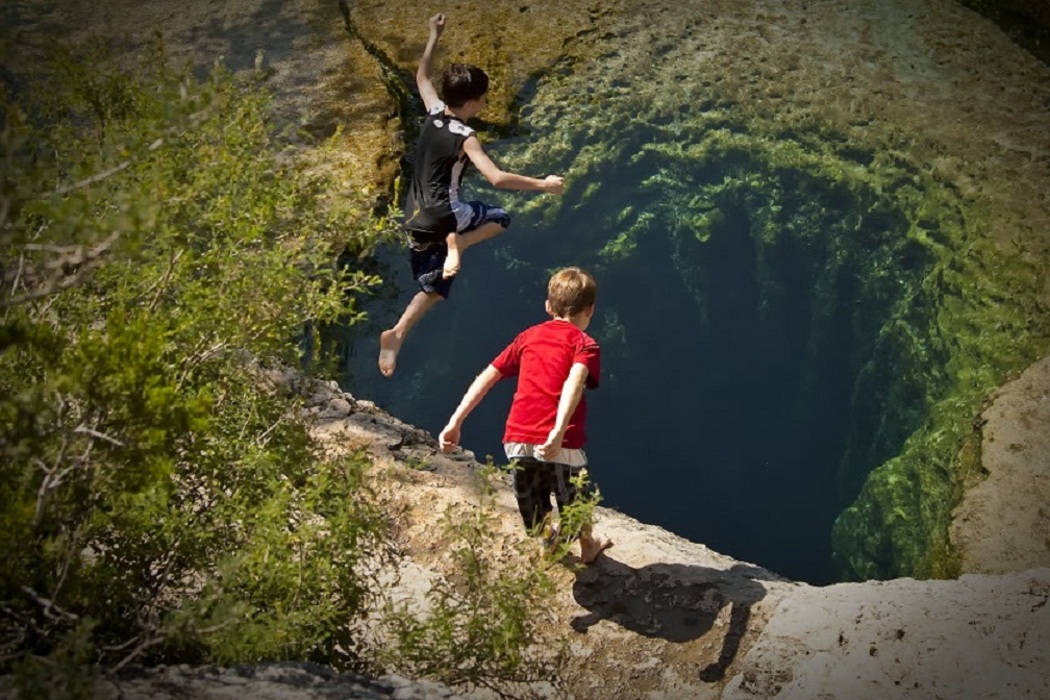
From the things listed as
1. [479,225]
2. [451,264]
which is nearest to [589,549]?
[451,264]

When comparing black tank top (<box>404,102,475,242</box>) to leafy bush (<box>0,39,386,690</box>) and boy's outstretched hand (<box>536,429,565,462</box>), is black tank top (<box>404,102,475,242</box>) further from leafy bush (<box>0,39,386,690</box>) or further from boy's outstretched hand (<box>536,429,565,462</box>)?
boy's outstretched hand (<box>536,429,565,462</box>)

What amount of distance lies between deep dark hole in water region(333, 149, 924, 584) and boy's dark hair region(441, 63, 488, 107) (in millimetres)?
2377

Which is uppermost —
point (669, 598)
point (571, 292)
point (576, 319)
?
point (571, 292)

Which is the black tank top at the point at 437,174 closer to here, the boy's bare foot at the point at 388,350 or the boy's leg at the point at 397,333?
the boy's leg at the point at 397,333

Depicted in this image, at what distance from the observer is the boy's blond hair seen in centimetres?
387

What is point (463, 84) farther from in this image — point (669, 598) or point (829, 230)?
point (829, 230)

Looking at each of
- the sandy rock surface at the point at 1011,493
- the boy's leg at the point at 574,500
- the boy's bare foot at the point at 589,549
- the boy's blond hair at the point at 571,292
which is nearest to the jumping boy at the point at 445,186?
the boy's blond hair at the point at 571,292

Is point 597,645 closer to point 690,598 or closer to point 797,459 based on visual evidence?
point 690,598

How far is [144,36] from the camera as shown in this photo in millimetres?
7008

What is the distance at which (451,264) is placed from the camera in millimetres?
4430

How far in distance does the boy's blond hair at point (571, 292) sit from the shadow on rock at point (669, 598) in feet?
3.35

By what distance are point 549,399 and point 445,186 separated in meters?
1.27

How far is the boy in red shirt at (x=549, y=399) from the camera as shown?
365 centimetres

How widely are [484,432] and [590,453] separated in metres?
0.78
